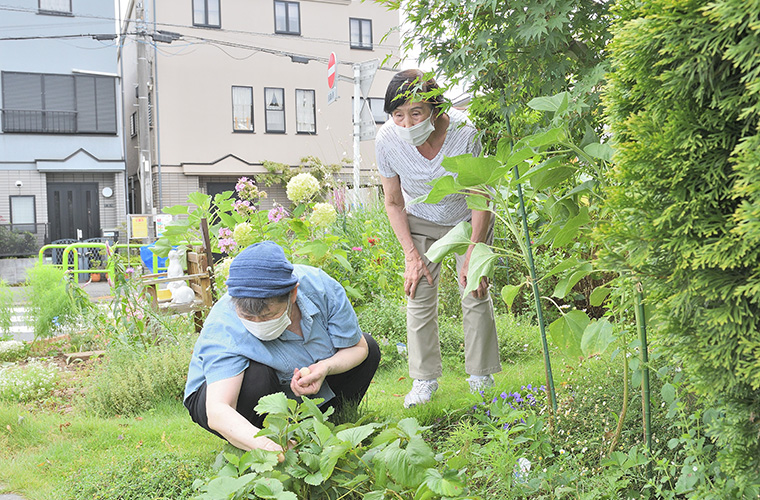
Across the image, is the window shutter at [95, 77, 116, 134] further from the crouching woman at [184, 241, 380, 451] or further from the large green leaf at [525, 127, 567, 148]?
the large green leaf at [525, 127, 567, 148]

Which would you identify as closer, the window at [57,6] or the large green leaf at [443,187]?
the large green leaf at [443,187]

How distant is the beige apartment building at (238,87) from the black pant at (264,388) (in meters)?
16.7

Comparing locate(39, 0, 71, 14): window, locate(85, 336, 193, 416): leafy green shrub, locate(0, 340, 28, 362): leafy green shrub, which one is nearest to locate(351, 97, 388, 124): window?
locate(39, 0, 71, 14): window

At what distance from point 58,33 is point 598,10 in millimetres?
21956

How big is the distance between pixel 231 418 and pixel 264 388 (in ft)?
0.74

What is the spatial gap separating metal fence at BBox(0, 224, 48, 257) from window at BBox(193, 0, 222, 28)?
8.39 m

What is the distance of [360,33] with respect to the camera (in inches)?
906

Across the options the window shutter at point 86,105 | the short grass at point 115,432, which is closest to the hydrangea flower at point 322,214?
the short grass at point 115,432

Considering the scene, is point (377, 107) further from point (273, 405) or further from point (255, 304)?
point (273, 405)

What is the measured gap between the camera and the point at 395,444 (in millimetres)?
1697

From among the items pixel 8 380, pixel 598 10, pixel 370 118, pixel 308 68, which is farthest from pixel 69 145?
pixel 598 10

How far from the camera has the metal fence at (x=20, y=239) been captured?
56.9ft

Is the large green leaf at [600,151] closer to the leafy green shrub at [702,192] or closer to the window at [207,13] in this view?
the leafy green shrub at [702,192]

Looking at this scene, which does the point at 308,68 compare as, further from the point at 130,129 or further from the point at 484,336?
the point at 484,336
